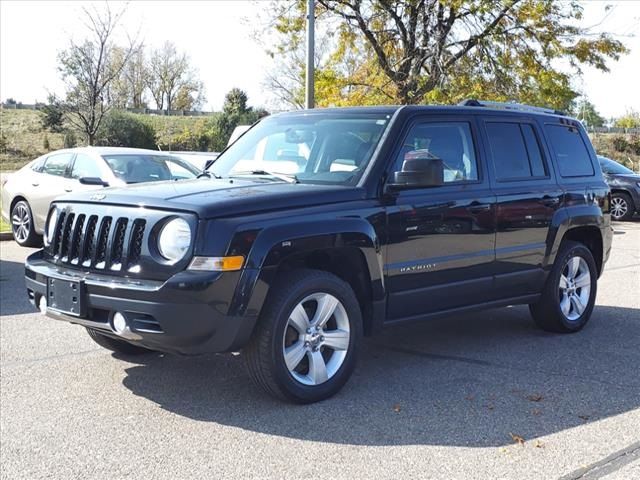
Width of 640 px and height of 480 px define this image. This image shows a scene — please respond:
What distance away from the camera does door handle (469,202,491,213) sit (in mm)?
5652

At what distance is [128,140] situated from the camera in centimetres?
3941

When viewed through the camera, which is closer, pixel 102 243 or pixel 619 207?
Answer: pixel 102 243

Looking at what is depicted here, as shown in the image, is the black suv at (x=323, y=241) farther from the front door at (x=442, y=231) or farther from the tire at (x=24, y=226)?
the tire at (x=24, y=226)

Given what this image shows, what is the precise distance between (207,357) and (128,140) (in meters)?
35.3

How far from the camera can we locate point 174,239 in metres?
4.37

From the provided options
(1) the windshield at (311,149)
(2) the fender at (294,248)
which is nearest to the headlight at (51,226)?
(1) the windshield at (311,149)

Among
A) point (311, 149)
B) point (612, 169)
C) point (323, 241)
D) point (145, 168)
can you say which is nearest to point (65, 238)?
point (323, 241)

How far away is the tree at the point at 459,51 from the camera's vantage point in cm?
2248

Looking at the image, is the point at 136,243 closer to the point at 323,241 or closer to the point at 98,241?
the point at 98,241

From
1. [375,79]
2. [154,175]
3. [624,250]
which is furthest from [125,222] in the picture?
[375,79]

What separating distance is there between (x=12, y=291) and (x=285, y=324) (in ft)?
16.6

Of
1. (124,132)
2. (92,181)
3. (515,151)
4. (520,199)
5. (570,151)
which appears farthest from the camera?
(124,132)

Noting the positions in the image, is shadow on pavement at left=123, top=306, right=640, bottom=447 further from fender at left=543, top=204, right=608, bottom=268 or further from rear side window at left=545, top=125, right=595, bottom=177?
rear side window at left=545, top=125, right=595, bottom=177

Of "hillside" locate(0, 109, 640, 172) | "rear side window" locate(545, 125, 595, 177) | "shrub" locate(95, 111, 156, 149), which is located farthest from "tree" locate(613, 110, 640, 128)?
"rear side window" locate(545, 125, 595, 177)
